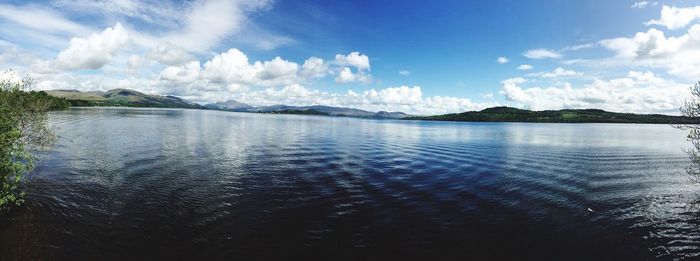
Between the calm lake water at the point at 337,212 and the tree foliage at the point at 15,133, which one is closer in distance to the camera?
the calm lake water at the point at 337,212

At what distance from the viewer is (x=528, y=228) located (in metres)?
25.7

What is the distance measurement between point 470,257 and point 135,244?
69.7 ft

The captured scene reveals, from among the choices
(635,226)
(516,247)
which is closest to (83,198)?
(516,247)

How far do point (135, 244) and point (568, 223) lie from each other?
32.1 meters

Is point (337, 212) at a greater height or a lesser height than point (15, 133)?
lesser

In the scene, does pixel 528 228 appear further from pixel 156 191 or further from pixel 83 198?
pixel 83 198

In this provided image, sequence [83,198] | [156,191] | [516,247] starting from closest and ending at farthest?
[516,247] < [83,198] < [156,191]

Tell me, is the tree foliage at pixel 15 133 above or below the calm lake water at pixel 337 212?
above

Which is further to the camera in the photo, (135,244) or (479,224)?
(479,224)

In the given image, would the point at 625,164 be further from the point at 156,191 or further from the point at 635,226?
the point at 156,191

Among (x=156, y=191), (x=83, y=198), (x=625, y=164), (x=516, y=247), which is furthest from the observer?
(x=625, y=164)

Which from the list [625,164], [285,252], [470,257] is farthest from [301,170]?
[625,164]

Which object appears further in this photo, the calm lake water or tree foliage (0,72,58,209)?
tree foliage (0,72,58,209)

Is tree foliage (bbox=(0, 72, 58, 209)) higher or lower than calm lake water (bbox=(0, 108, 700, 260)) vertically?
higher
